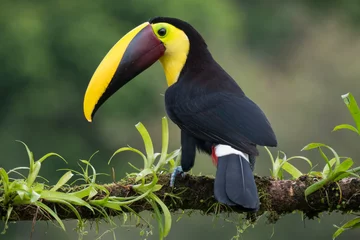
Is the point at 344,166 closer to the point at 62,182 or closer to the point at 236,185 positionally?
the point at 236,185

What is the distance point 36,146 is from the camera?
1080 centimetres

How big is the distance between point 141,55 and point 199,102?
29 cm

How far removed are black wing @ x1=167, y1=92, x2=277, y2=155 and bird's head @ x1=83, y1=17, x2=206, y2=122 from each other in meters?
0.21

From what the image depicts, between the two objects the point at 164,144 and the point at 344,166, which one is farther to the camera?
the point at 164,144

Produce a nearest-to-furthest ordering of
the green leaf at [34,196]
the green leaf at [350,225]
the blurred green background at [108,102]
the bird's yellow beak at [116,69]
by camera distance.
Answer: the green leaf at [34,196]
the green leaf at [350,225]
the bird's yellow beak at [116,69]
the blurred green background at [108,102]

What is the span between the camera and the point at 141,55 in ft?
11.0

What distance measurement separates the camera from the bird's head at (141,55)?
331 centimetres

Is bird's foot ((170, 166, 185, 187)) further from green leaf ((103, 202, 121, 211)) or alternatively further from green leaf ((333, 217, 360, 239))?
green leaf ((333, 217, 360, 239))

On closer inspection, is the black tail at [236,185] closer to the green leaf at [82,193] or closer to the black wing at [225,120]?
the black wing at [225,120]

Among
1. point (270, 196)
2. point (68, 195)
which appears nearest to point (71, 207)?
point (68, 195)

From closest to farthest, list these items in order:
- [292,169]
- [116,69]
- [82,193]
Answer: [82,193], [292,169], [116,69]

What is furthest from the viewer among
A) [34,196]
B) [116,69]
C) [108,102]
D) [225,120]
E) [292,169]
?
[108,102]

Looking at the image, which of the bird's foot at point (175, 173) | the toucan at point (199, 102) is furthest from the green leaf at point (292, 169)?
the bird's foot at point (175, 173)

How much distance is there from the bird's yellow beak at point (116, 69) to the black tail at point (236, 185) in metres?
0.57
